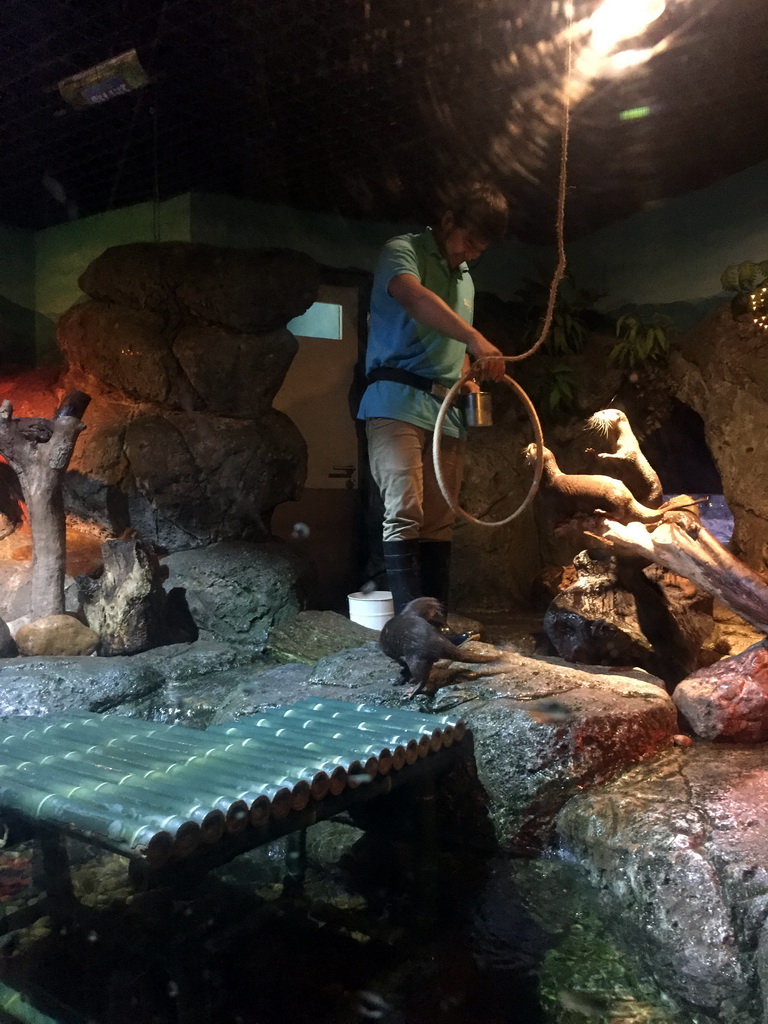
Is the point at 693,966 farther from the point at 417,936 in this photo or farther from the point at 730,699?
the point at 730,699

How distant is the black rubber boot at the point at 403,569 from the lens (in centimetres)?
452

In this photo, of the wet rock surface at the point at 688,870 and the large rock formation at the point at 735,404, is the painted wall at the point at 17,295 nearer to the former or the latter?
the large rock formation at the point at 735,404

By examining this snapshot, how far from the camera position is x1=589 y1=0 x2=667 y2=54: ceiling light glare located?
431 centimetres

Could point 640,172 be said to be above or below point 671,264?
above

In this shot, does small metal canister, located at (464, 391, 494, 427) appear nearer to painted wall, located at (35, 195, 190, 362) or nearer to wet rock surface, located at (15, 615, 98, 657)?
wet rock surface, located at (15, 615, 98, 657)

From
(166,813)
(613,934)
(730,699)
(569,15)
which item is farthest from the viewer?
(569,15)

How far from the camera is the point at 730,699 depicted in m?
3.82

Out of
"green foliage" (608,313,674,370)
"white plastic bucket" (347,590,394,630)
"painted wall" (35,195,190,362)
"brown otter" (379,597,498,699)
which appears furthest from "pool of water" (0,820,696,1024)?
"green foliage" (608,313,674,370)

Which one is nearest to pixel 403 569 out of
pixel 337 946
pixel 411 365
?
pixel 411 365

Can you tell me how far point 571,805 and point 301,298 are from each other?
480 cm

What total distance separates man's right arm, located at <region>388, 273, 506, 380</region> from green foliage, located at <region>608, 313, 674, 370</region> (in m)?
3.61

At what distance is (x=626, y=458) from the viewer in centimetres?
508

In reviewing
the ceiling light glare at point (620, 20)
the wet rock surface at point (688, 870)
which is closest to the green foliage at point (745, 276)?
the ceiling light glare at point (620, 20)

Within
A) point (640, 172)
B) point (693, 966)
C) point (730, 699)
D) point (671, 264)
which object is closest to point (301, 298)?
point (640, 172)
